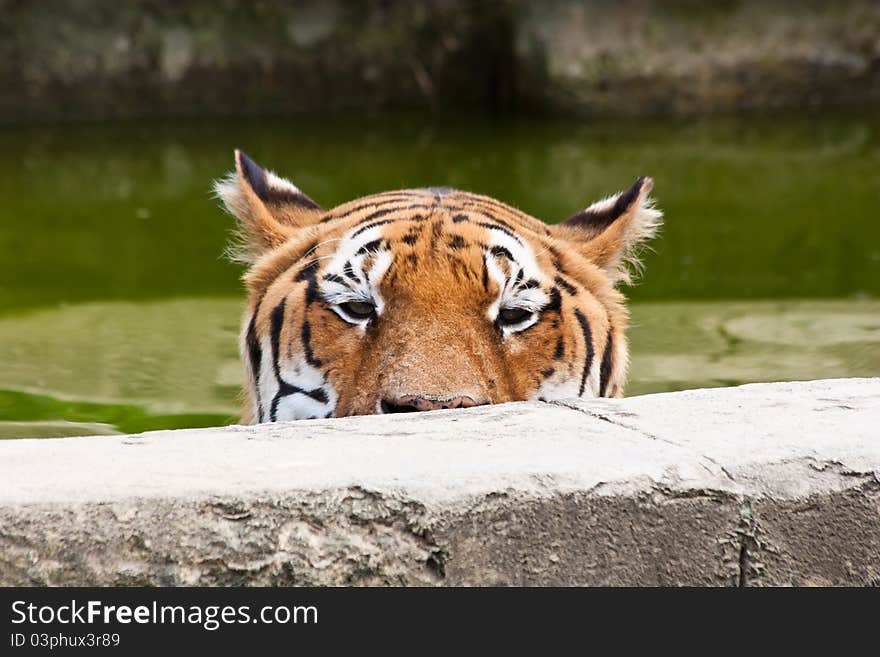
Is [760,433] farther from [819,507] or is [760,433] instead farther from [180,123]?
[180,123]

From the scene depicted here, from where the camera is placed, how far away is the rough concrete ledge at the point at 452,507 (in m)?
1.59

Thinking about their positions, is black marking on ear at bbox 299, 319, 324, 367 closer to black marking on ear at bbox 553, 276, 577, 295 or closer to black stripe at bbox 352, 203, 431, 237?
black stripe at bbox 352, 203, 431, 237

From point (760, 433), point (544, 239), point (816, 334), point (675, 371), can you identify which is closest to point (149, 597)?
point (760, 433)

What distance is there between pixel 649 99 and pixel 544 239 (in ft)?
19.9

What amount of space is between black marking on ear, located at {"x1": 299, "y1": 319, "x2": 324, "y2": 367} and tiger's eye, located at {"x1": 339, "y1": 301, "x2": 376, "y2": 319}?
10 centimetres

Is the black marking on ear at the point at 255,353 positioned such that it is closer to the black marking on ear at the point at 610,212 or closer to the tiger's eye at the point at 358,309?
the tiger's eye at the point at 358,309

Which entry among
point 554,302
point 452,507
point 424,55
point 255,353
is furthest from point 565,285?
point 424,55

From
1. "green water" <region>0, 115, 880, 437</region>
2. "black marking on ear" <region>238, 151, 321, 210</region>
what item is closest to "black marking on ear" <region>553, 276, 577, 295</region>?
"black marking on ear" <region>238, 151, 321, 210</region>

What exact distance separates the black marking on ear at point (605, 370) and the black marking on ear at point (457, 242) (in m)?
0.41

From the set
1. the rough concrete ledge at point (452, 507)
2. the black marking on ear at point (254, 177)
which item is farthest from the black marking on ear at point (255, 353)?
the rough concrete ledge at point (452, 507)

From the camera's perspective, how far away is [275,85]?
9.13m

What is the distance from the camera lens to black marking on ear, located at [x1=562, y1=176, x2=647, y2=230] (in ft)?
10.1

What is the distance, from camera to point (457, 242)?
2.68 m

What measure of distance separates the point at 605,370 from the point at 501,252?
1.24 feet
